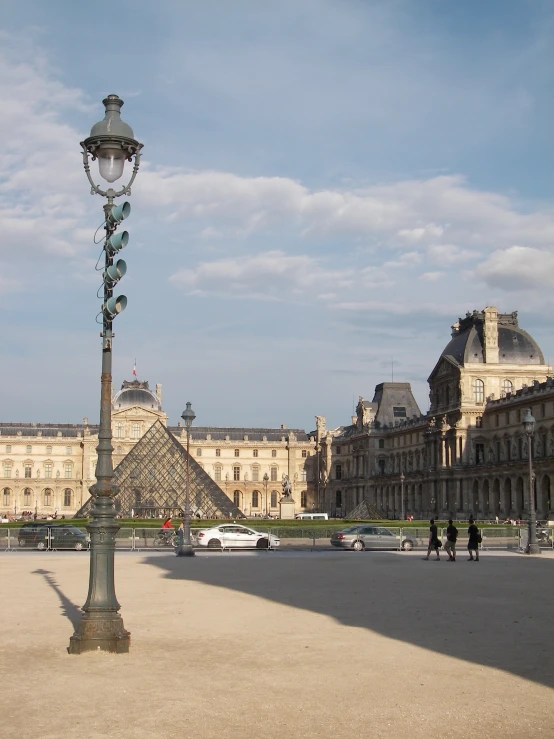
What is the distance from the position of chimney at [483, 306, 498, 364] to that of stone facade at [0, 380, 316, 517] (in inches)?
2081

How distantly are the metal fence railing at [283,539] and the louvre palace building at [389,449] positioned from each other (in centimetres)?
2477

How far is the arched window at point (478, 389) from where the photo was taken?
93125mm

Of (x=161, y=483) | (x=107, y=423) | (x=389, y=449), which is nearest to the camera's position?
(x=107, y=423)

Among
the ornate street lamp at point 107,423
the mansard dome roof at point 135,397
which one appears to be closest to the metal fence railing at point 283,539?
the ornate street lamp at point 107,423

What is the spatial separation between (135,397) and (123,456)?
9344 millimetres

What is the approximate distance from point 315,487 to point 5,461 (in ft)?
145

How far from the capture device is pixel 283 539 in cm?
4800

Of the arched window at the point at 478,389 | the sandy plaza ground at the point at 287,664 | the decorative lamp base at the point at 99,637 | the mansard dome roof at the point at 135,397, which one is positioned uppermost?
the mansard dome roof at the point at 135,397

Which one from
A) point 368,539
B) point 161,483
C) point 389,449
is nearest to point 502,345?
point 389,449

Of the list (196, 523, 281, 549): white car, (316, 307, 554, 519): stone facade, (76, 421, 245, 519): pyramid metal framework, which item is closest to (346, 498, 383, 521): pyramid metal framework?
(316, 307, 554, 519): stone facade

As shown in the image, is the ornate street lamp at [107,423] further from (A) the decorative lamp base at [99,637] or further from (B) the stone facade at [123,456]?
(B) the stone facade at [123,456]

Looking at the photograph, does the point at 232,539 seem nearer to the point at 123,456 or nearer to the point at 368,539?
the point at 368,539

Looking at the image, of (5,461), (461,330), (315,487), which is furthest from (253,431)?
(461,330)

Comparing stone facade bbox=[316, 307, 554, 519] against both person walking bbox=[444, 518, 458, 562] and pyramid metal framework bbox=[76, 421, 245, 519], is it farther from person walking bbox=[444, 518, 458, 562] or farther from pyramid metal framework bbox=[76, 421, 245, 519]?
person walking bbox=[444, 518, 458, 562]
